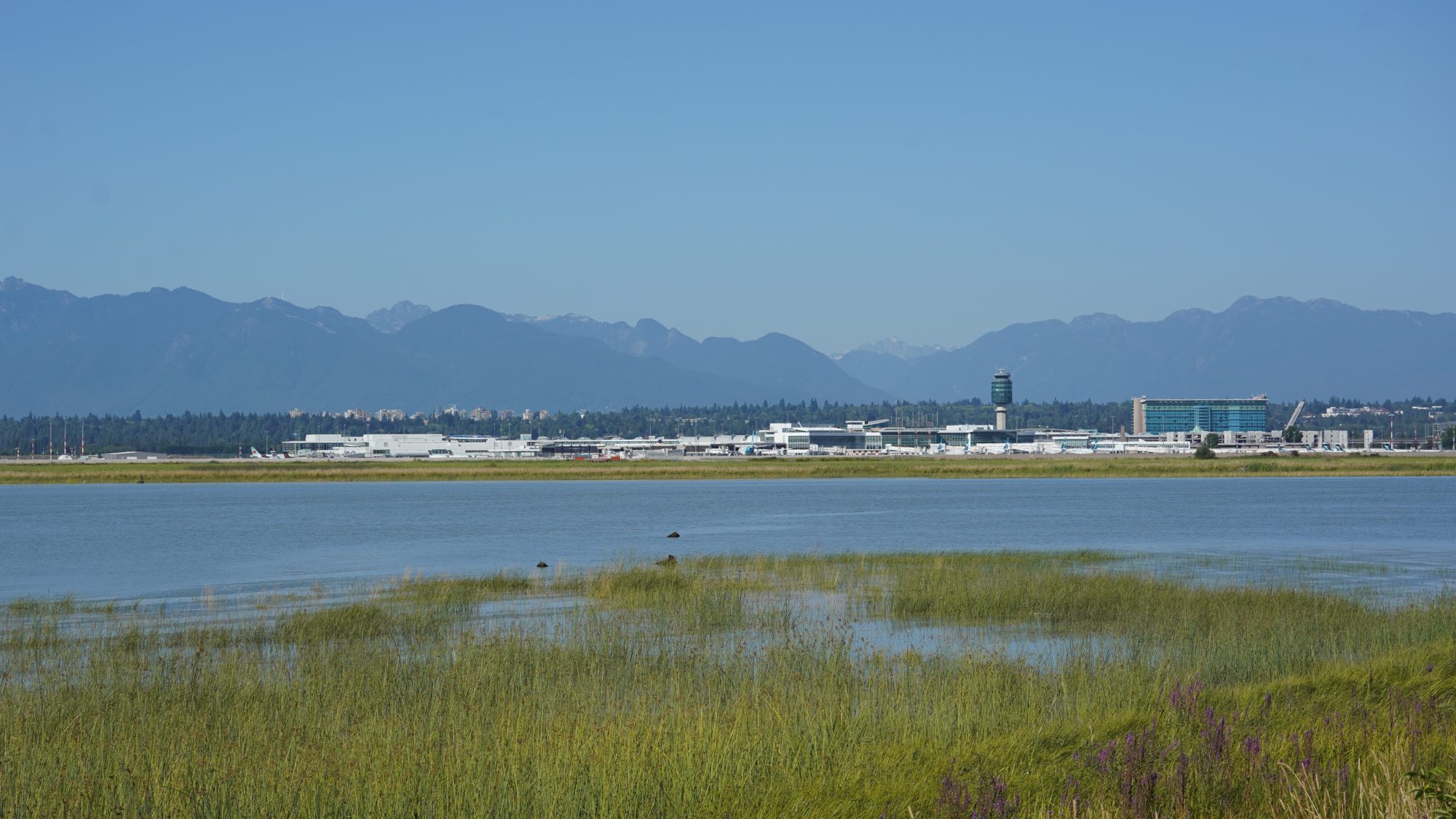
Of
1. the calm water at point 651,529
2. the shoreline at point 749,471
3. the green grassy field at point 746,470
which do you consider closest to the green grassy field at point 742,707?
the calm water at point 651,529

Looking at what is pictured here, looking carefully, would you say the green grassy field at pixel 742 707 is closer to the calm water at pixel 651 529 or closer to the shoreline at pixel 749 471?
the calm water at pixel 651 529

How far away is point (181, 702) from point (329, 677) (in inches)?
79.2

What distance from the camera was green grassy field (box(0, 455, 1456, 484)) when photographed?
422ft

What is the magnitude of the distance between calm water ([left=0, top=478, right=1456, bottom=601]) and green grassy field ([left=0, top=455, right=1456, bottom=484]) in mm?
26153

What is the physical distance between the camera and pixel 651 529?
58719mm

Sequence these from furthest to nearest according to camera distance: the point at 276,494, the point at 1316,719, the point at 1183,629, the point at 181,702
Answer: the point at 276,494 < the point at 1183,629 < the point at 181,702 < the point at 1316,719

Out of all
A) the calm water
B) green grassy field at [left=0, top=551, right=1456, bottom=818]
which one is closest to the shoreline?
the calm water

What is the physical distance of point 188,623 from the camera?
83.5 feet

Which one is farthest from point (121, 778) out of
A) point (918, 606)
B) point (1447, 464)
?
point (1447, 464)

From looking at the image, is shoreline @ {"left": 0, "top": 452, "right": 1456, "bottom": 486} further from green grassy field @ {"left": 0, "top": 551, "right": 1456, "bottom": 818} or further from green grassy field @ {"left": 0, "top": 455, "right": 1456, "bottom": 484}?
green grassy field @ {"left": 0, "top": 551, "right": 1456, "bottom": 818}

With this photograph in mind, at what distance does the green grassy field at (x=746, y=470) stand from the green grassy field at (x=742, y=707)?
4189 inches

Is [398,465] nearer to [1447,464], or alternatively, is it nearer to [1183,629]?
[1447,464]

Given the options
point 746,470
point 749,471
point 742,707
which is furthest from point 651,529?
point 746,470

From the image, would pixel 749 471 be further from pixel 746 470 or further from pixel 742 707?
pixel 742 707
